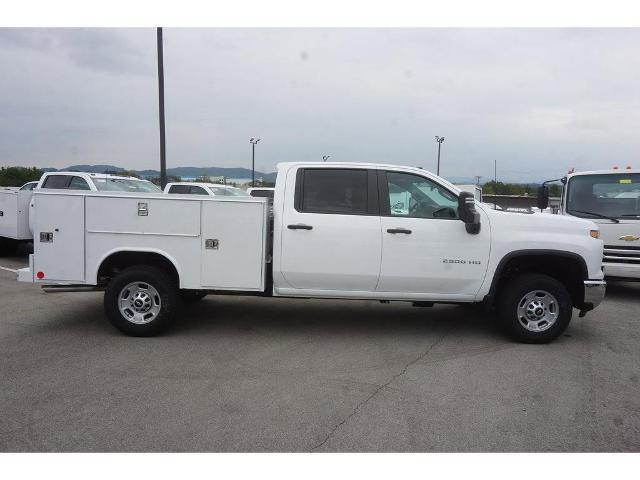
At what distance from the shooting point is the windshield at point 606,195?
880 centimetres

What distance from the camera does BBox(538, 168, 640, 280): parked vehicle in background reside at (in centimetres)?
849

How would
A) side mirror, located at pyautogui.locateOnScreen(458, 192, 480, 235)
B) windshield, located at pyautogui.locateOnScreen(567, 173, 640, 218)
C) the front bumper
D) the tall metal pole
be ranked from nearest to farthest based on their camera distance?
1. side mirror, located at pyautogui.locateOnScreen(458, 192, 480, 235)
2. the front bumper
3. windshield, located at pyautogui.locateOnScreen(567, 173, 640, 218)
4. the tall metal pole

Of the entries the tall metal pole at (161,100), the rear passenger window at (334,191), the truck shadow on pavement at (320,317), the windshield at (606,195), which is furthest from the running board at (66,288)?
the tall metal pole at (161,100)

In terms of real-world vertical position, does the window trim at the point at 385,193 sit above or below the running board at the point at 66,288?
above

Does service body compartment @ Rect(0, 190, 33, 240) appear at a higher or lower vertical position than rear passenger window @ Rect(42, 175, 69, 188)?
lower

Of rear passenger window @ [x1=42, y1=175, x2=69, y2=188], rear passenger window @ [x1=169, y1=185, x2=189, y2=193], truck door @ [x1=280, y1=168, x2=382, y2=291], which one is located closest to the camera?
truck door @ [x1=280, y1=168, x2=382, y2=291]

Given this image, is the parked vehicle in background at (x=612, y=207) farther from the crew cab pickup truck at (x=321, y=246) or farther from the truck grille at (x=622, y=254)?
the crew cab pickup truck at (x=321, y=246)

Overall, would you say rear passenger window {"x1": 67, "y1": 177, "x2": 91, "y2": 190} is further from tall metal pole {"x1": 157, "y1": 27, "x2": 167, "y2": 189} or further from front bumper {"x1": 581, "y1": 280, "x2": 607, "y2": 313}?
front bumper {"x1": 581, "y1": 280, "x2": 607, "y2": 313}

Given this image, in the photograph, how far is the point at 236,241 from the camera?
19.1ft

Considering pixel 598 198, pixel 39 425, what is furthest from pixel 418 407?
pixel 598 198

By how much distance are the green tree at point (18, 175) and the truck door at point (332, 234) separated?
3302cm

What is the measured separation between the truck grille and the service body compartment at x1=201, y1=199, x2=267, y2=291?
5.92m

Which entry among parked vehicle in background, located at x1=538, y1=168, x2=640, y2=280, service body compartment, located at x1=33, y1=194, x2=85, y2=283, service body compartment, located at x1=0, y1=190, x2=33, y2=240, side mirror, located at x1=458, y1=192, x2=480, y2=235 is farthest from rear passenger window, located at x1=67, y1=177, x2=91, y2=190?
parked vehicle in background, located at x1=538, y1=168, x2=640, y2=280
